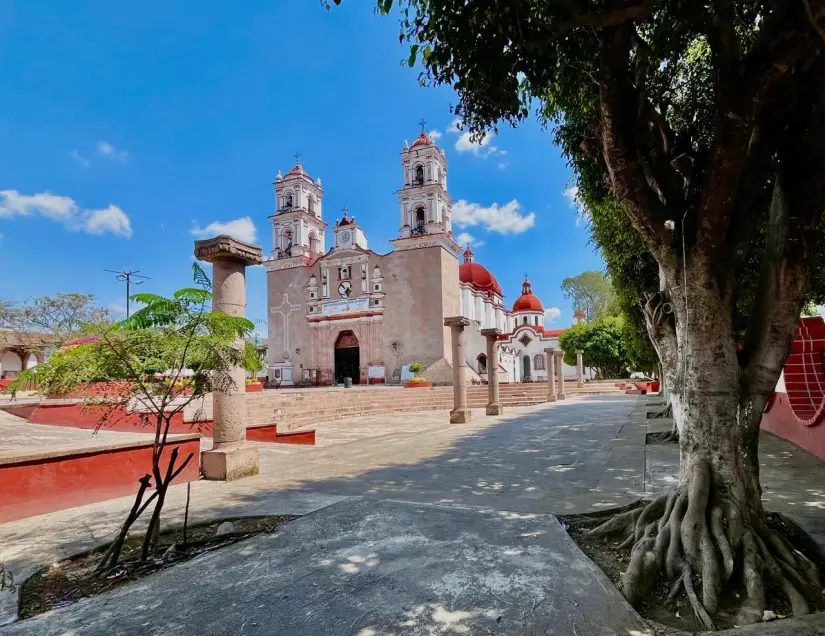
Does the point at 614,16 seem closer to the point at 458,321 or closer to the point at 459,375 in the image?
the point at 458,321

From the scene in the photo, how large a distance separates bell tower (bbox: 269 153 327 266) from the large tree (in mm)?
37048

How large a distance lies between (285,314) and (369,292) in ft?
25.0

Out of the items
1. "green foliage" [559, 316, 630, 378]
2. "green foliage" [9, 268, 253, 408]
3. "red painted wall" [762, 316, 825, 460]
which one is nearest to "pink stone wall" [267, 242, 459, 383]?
"green foliage" [559, 316, 630, 378]

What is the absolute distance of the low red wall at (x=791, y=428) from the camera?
7197mm

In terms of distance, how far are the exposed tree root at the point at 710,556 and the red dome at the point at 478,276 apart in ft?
136

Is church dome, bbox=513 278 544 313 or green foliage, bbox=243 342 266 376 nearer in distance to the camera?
green foliage, bbox=243 342 266 376

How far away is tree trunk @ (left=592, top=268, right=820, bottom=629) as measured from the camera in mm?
3016

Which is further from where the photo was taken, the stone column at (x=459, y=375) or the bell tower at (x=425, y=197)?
the bell tower at (x=425, y=197)

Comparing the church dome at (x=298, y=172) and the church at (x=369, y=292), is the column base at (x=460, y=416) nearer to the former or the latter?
the church at (x=369, y=292)

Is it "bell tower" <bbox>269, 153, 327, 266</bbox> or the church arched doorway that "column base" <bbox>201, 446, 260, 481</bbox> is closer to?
the church arched doorway

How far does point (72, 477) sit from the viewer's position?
5.19 meters

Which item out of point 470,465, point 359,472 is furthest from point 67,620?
point 470,465

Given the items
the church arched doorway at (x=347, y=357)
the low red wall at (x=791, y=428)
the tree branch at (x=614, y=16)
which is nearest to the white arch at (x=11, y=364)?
the church arched doorway at (x=347, y=357)

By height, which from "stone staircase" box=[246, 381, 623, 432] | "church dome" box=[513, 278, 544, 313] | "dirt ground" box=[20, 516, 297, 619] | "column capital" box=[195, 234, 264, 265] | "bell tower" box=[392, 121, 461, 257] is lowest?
"stone staircase" box=[246, 381, 623, 432]
